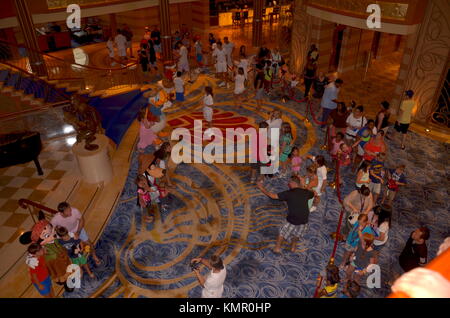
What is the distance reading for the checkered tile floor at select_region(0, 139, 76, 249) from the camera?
22.2ft

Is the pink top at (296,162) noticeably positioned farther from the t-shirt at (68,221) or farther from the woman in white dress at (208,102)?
the t-shirt at (68,221)

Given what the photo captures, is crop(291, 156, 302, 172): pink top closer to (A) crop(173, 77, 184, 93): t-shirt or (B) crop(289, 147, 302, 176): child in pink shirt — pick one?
(B) crop(289, 147, 302, 176): child in pink shirt

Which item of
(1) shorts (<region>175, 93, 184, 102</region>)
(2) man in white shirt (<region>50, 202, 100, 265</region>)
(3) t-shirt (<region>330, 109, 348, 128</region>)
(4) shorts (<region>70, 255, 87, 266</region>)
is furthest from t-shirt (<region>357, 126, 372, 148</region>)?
(4) shorts (<region>70, 255, 87, 266</region>)

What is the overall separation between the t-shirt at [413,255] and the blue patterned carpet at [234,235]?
0.47 meters

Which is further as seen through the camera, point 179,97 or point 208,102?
point 179,97

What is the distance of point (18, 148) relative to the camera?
739 cm

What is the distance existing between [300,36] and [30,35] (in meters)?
9.68

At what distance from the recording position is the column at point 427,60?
30.7 feet

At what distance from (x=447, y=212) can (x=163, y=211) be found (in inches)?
236

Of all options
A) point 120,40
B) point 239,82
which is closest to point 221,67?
point 239,82

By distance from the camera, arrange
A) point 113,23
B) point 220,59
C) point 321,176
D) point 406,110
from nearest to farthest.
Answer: point 321,176
point 406,110
point 220,59
point 113,23

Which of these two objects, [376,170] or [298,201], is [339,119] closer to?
[376,170]
